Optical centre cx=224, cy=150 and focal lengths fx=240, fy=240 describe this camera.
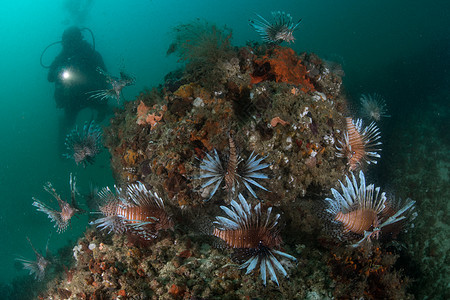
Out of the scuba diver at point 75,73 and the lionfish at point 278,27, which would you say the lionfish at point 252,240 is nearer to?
the lionfish at point 278,27

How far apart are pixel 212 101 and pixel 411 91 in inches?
491

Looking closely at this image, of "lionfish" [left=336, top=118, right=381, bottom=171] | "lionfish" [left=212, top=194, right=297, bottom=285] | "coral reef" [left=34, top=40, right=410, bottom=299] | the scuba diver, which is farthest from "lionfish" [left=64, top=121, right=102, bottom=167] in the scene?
the scuba diver

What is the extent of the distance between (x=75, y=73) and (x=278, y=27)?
47.2ft

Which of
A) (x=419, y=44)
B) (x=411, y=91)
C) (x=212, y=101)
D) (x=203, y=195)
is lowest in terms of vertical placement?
(x=203, y=195)

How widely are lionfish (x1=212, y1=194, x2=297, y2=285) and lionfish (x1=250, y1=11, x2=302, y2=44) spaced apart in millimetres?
4420

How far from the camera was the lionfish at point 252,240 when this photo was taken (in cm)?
281

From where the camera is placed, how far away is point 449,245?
4.48 m

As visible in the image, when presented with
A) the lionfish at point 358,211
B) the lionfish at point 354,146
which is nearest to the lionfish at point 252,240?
the lionfish at point 358,211

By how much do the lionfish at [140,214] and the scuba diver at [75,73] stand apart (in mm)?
13219

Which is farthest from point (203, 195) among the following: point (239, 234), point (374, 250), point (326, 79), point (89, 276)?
point (326, 79)

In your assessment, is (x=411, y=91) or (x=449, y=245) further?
(x=411, y=91)

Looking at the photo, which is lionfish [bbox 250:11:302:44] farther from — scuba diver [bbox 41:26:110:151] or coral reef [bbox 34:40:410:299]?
scuba diver [bbox 41:26:110:151]

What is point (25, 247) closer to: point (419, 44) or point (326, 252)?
point (326, 252)

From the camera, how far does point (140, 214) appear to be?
348 cm
